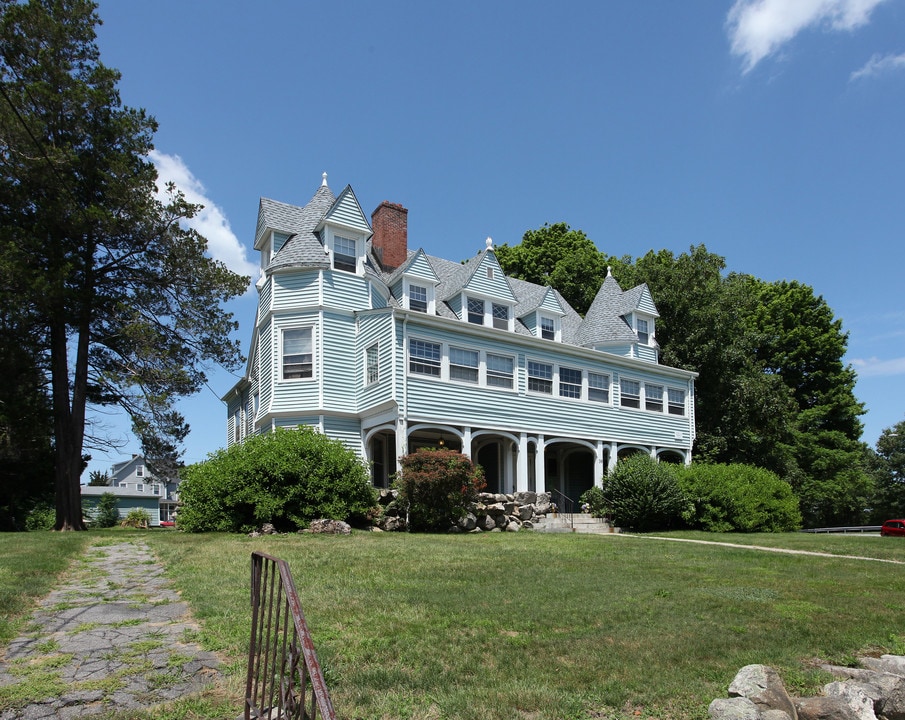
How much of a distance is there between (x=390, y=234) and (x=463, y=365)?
754 cm

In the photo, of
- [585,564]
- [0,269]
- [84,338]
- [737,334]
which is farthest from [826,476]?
[0,269]

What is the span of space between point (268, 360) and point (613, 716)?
68.0ft

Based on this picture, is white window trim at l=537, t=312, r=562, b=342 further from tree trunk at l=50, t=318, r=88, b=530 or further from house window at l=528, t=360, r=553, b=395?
tree trunk at l=50, t=318, r=88, b=530

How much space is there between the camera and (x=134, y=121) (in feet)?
75.6

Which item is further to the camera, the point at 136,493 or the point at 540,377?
the point at 136,493

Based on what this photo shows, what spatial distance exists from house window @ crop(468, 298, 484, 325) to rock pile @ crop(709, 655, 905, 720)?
20.4 m

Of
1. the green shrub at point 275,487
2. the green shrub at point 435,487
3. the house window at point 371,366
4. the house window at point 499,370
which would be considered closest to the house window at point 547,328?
the house window at point 499,370

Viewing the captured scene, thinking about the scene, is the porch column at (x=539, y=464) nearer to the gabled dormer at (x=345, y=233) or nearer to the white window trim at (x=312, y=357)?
the white window trim at (x=312, y=357)

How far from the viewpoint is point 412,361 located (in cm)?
2145

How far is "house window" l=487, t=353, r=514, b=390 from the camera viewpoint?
926 inches

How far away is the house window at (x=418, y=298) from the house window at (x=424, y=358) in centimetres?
270

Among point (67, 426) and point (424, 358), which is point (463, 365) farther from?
point (67, 426)

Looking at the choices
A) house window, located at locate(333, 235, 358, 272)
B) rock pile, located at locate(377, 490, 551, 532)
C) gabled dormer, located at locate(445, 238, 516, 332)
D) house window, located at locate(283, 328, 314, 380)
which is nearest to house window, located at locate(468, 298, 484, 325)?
gabled dormer, located at locate(445, 238, 516, 332)

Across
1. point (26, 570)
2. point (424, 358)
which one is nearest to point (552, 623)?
point (26, 570)
